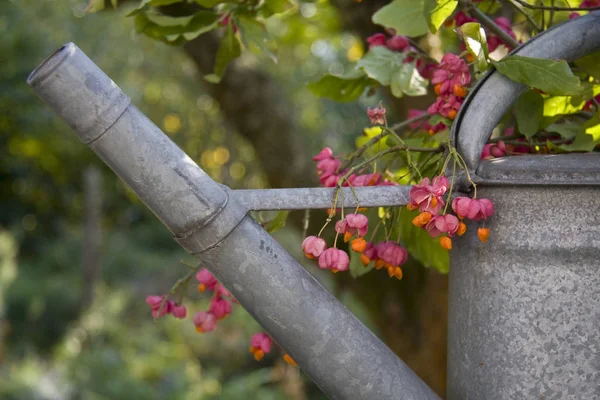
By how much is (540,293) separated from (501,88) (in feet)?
0.61

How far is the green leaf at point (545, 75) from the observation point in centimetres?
A: 58

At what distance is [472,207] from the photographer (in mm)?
572

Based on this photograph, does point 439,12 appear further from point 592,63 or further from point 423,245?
point 423,245

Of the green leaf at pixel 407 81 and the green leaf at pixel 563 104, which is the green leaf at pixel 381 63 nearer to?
the green leaf at pixel 407 81

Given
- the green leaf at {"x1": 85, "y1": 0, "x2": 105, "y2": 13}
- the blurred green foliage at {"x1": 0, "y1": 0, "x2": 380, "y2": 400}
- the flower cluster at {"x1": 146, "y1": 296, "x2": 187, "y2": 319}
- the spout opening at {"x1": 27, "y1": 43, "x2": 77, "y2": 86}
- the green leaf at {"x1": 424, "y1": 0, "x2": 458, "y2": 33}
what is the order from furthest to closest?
the blurred green foliage at {"x1": 0, "y1": 0, "x2": 380, "y2": 400}
the green leaf at {"x1": 85, "y1": 0, "x2": 105, "y2": 13}
the flower cluster at {"x1": 146, "y1": 296, "x2": 187, "y2": 319}
the green leaf at {"x1": 424, "y1": 0, "x2": 458, "y2": 33}
the spout opening at {"x1": 27, "y1": 43, "x2": 77, "y2": 86}

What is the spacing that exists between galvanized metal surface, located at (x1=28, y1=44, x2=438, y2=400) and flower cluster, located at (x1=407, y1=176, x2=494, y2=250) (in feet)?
0.37

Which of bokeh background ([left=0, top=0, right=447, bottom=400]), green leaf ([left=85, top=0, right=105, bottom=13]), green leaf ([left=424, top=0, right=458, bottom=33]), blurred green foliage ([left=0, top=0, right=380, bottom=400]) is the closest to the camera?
green leaf ([left=424, top=0, right=458, bottom=33])

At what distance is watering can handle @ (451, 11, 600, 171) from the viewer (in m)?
0.59

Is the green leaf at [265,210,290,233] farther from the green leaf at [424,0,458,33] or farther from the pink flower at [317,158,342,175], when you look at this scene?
the green leaf at [424,0,458,33]

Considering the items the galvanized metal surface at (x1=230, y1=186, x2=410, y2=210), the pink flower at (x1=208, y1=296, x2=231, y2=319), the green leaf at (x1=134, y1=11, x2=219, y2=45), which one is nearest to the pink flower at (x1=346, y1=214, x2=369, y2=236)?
the galvanized metal surface at (x1=230, y1=186, x2=410, y2=210)

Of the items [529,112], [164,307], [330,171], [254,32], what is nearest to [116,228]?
[254,32]

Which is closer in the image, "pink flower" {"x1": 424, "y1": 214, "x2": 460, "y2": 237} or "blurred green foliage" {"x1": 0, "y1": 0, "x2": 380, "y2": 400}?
"pink flower" {"x1": 424, "y1": 214, "x2": 460, "y2": 237}

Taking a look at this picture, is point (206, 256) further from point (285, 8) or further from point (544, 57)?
point (285, 8)

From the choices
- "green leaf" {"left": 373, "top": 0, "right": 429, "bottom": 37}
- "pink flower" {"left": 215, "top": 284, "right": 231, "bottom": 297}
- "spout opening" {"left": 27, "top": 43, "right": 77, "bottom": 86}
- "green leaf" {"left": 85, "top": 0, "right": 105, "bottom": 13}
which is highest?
"spout opening" {"left": 27, "top": 43, "right": 77, "bottom": 86}
